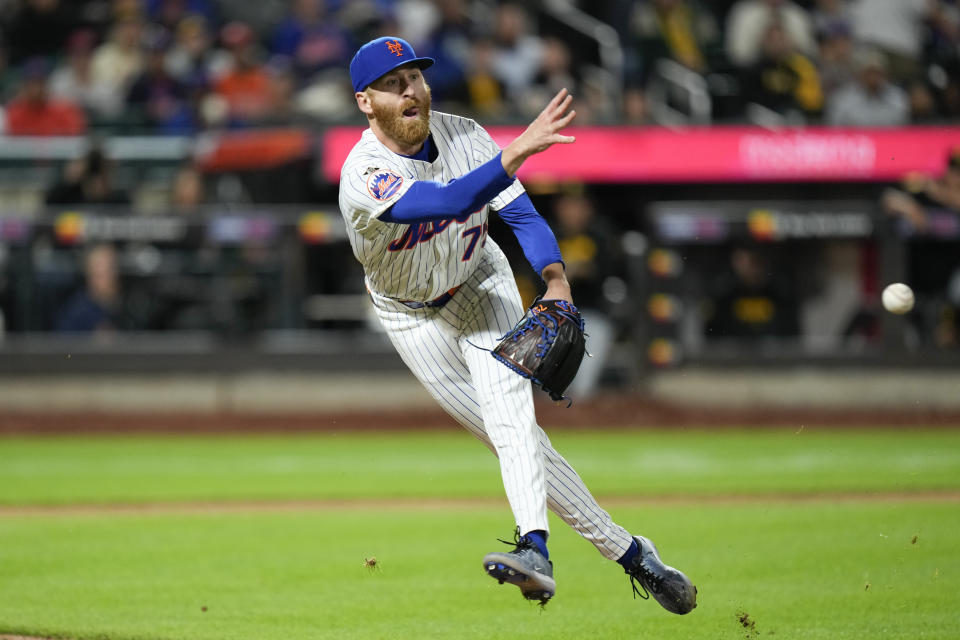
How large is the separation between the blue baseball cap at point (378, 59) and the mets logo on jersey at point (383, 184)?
44 cm

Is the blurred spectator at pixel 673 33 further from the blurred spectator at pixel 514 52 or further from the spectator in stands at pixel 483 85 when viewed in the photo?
the spectator in stands at pixel 483 85

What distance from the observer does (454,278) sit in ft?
14.8

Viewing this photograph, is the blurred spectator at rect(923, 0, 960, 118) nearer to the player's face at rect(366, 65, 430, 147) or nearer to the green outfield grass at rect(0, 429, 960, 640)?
the green outfield grass at rect(0, 429, 960, 640)

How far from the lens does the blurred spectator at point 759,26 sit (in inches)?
555

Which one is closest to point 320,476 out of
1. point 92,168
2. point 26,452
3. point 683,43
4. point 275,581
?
point 26,452

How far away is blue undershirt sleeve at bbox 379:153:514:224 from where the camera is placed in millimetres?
3875

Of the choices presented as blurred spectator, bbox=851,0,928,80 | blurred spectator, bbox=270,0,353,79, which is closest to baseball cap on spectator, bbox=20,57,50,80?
blurred spectator, bbox=270,0,353,79

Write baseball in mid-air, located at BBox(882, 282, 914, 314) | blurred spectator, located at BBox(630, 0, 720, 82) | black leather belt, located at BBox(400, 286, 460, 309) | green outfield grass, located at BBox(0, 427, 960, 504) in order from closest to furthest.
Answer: black leather belt, located at BBox(400, 286, 460, 309) < baseball in mid-air, located at BBox(882, 282, 914, 314) < green outfield grass, located at BBox(0, 427, 960, 504) < blurred spectator, located at BBox(630, 0, 720, 82)

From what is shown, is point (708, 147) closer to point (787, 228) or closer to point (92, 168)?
point (787, 228)

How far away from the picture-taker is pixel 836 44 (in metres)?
14.0

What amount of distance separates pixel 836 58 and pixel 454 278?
10.6 metres

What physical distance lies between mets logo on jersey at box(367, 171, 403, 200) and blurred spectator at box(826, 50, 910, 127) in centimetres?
970

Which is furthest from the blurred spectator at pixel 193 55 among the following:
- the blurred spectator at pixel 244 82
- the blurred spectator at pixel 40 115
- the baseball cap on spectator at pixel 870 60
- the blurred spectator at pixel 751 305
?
the baseball cap on spectator at pixel 870 60

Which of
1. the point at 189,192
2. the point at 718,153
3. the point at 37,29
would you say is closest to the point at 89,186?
the point at 189,192
